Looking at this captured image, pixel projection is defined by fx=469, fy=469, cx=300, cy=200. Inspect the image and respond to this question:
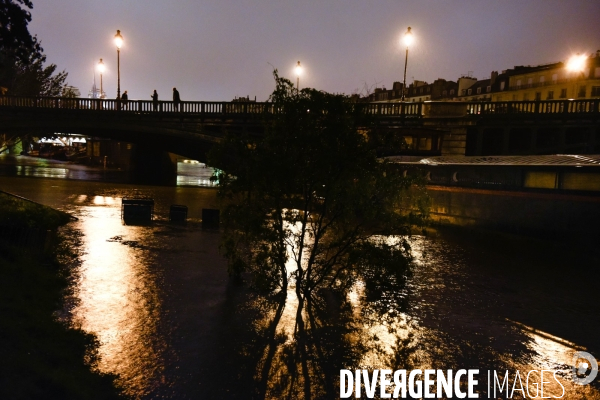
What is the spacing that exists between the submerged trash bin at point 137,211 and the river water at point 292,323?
172 inches

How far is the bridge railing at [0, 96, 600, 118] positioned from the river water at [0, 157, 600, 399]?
13.7 m

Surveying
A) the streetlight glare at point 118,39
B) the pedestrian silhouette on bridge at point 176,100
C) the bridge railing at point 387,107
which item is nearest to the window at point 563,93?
the bridge railing at point 387,107

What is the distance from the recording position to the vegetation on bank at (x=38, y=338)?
599 centimetres

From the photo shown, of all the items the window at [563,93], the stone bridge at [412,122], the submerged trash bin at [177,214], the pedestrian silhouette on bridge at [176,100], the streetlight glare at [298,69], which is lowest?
the submerged trash bin at [177,214]

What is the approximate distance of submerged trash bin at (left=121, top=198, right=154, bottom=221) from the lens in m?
21.9

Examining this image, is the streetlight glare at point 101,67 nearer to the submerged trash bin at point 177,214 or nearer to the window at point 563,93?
the submerged trash bin at point 177,214

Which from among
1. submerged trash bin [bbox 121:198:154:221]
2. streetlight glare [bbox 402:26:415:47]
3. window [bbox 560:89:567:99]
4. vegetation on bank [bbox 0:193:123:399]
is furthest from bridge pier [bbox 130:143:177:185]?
window [bbox 560:89:567:99]

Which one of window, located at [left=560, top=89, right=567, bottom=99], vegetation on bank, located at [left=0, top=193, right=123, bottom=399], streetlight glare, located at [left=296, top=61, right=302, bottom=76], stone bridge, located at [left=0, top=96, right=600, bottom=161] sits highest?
window, located at [left=560, top=89, right=567, bottom=99]

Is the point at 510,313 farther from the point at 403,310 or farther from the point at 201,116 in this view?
the point at 201,116

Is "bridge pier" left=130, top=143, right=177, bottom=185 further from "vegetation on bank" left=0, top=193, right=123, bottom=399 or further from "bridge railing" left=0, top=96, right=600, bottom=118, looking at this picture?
"vegetation on bank" left=0, top=193, right=123, bottom=399

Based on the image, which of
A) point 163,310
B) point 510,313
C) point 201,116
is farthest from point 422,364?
point 201,116

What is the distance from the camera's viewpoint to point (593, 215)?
65.2 feet

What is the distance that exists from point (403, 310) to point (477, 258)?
7769mm

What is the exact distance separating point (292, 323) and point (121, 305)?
3771mm
